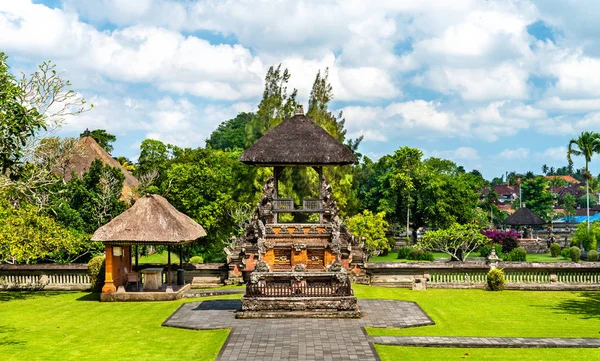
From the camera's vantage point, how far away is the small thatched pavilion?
25.7m

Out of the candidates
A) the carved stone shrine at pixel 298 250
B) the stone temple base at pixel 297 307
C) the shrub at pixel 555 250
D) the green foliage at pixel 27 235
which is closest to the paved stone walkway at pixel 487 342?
the stone temple base at pixel 297 307

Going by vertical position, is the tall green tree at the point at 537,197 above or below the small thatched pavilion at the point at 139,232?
above

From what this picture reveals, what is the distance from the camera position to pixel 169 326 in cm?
2028

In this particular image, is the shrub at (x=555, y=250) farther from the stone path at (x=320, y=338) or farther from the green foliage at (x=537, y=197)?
the stone path at (x=320, y=338)

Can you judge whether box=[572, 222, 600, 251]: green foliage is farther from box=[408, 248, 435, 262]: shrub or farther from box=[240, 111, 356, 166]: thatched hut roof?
box=[240, 111, 356, 166]: thatched hut roof

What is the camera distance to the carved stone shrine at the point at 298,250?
21453 millimetres

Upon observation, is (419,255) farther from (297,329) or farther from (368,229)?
(297,329)

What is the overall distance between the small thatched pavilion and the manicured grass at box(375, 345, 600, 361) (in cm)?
1198

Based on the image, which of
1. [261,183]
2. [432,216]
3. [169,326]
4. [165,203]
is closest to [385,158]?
[432,216]

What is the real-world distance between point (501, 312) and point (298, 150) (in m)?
10.4

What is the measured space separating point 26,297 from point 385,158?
151 feet

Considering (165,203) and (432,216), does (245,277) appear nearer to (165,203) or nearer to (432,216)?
(165,203)

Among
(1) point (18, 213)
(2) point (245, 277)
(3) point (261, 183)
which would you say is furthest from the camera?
(3) point (261, 183)

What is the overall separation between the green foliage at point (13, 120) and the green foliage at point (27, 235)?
6.09 metres
